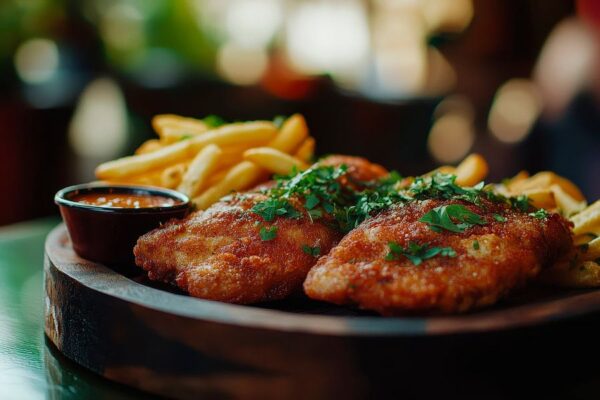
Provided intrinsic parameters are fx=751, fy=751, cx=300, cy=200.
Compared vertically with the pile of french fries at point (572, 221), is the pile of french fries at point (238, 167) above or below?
above

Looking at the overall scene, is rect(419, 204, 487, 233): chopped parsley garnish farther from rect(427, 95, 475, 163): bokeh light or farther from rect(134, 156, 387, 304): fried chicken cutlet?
rect(427, 95, 475, 163): bokeh light

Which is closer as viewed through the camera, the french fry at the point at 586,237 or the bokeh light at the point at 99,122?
the french fry at the point at 586,237

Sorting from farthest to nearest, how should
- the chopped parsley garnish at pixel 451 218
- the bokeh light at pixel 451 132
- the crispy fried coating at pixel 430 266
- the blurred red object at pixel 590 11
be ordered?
the bokeh light at pixel 451 132 → the blurred red object at pixel 590 11 → the chopped parsley garnish at pixel 451 218 → the crispy fried coating at pixel 430 266

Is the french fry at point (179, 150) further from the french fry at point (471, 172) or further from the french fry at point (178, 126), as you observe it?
the french fry at point (471, 172)

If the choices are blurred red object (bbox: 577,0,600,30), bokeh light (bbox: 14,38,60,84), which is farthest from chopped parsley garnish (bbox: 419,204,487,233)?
bokeh light (bbox: 14,38,60,84)

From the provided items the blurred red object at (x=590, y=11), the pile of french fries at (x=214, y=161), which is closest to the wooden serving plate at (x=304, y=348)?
the pile of french fries at (x=214, y=161)

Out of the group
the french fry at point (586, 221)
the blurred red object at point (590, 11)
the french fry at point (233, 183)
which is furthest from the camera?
the blurred red object at point (590, 11)

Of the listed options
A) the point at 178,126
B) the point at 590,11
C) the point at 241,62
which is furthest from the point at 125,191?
the point at 241,62
